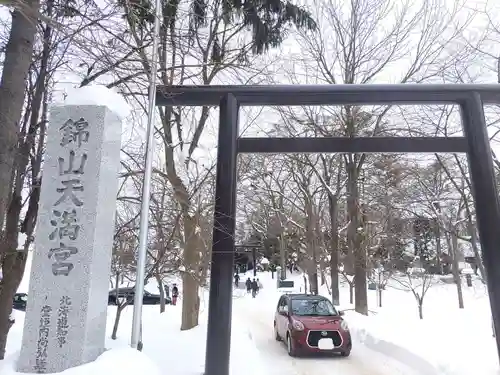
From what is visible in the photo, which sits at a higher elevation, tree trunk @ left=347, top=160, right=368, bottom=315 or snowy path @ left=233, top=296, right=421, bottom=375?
tree trunk @ left=347, top=160, right=368, bottom=315

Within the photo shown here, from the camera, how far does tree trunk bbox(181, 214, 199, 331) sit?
27.2 feet

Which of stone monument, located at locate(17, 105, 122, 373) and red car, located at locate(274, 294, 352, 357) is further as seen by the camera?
red car, located at locate(274, 294, 352, 357)

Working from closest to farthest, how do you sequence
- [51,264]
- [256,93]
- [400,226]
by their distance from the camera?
[51,264] < [256,93] < [400,226]

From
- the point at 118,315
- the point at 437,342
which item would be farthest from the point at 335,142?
the point at 437,342

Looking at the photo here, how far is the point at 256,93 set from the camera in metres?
5.73

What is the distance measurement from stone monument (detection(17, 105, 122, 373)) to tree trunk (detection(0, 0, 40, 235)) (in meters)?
0.35

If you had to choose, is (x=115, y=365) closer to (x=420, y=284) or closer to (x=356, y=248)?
(x=356, y=248)

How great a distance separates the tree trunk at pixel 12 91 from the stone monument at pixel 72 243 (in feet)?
1.16

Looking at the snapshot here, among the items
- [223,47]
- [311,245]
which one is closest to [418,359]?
[223,47]

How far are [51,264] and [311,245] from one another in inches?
621

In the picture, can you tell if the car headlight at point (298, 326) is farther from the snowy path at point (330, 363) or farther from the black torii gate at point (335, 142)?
the black torii gate at point (335, 142)

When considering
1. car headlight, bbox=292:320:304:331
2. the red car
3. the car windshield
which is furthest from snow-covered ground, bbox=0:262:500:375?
the car windshield

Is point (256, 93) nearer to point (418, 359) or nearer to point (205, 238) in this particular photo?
point (205, 238)

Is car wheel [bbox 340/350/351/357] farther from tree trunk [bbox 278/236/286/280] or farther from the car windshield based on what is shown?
tree trunk [bbox 278/236/286/280]
